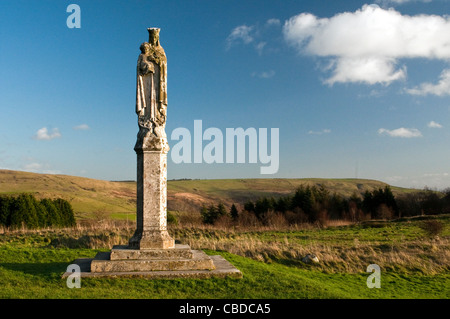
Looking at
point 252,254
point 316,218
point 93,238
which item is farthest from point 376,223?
point 93,238

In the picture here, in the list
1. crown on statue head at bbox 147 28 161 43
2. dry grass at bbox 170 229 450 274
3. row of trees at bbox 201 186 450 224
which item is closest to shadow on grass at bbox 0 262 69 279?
dry grass at bbox 170 229 450 274

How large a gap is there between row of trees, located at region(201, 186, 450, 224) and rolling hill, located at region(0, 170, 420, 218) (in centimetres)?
1377

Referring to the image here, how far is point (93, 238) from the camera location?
17391mm

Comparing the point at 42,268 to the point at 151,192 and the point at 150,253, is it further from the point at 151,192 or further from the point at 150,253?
the point at 151,192

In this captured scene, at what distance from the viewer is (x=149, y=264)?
30.9 feet

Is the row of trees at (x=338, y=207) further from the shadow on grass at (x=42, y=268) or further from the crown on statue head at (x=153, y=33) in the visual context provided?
the crown on statue head at (x=153, y=33)

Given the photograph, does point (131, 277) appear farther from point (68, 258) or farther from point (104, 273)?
point (68, 258)

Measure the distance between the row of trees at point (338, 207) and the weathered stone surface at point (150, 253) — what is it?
30.0 m

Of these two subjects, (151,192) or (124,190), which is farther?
(124,190)

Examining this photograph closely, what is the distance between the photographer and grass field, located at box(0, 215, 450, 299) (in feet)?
27.2

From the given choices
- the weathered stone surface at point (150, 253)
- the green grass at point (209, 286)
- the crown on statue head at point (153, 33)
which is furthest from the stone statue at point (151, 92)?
the green grass at point (209, 286)

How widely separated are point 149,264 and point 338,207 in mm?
37444

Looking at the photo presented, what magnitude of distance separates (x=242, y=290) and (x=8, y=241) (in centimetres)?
1432

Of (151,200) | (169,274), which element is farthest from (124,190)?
(169,274)
